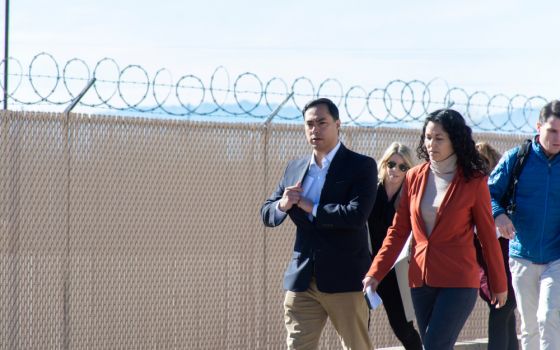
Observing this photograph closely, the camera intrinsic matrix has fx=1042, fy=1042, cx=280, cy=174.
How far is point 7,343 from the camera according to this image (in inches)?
301

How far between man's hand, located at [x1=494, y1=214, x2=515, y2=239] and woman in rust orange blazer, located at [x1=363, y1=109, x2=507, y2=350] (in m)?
0.65

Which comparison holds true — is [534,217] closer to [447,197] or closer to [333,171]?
[447,197]

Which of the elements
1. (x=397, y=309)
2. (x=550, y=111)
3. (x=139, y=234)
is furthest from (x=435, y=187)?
(x=139, y=234)

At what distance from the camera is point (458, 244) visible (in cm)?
583

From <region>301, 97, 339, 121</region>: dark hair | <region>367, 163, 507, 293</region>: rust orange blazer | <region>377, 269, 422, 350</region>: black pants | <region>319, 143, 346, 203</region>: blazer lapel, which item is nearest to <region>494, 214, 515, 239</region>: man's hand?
<region>367, 163, 507, 293</region>: rust orange blazer

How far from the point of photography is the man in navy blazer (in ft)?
19.6

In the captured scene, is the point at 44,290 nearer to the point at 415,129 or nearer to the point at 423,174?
the point at 423,174

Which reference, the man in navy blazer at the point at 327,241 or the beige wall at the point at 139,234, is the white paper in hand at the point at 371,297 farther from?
the beige wall at the point at 139,234

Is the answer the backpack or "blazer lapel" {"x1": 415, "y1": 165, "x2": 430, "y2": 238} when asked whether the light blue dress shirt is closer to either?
"blazer lapel" {"x1": 415, "y1": 165, "x2": 430, "y2": 238}

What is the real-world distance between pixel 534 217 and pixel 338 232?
1436 mm

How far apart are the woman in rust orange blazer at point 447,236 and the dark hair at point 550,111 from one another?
93cm

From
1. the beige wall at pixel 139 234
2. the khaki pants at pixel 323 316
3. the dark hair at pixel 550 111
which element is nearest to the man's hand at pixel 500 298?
the khaki pants at pixel 323 316

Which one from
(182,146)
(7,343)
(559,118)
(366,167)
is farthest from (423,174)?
(7,343)

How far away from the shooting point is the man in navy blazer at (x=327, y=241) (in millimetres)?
5988
